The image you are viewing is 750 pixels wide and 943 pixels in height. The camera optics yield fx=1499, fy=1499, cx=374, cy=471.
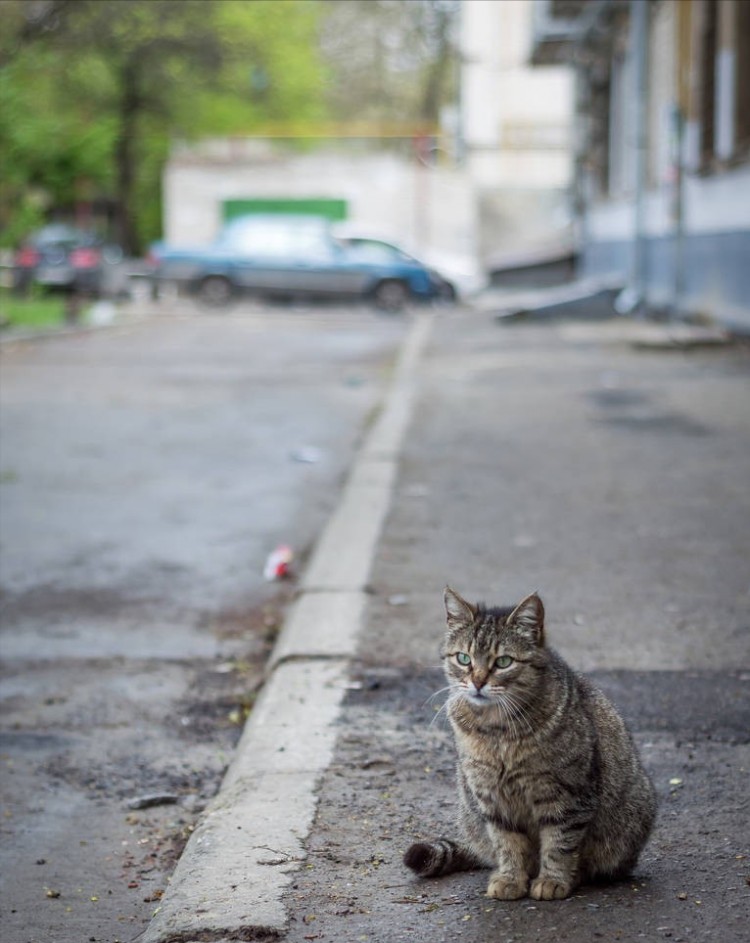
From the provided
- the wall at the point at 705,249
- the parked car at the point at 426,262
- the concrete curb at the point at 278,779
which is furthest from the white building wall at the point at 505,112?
Answer: the concrete curb at the point at 278,779

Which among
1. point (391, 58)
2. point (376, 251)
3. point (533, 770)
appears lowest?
point (376, 251)

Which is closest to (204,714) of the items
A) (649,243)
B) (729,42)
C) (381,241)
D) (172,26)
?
(729,42)

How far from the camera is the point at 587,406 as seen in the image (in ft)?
39.4

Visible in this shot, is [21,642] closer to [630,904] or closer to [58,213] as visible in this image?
[630,904]

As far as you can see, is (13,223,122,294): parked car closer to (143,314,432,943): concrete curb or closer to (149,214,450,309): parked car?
(149,214,450,309): parked car

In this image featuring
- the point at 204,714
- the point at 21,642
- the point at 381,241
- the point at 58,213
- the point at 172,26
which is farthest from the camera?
the point at 58,213

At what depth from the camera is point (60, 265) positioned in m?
35.1

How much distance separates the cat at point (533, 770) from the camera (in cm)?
323

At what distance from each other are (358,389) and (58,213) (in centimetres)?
4697

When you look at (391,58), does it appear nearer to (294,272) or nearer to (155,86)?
(155,86)

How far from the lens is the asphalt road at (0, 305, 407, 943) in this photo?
13.4 feet

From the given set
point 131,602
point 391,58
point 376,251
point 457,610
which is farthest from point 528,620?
point 391,58

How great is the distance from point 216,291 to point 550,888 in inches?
1132

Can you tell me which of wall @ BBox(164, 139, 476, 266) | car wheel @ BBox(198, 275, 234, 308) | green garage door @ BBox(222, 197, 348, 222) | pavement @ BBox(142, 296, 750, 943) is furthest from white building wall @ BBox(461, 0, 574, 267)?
pavement @ BBox(142, 296, 750, 943)
